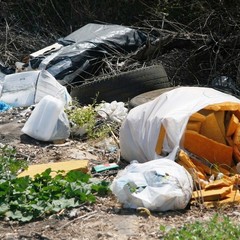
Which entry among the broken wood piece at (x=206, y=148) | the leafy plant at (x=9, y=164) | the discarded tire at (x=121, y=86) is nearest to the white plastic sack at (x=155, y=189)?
the broken wood piece at (x=206, y=148)

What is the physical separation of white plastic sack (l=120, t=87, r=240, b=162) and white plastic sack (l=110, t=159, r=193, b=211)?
21.3 inches

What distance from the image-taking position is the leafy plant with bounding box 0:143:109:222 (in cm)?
475

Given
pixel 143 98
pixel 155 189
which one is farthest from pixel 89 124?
pixel 155 189

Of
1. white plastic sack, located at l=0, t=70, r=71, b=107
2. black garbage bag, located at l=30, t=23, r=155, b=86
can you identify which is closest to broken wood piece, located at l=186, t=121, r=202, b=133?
white plastic sack, located at l=0, t=70, r=71, b=107

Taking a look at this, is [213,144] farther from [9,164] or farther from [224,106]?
[9,164]

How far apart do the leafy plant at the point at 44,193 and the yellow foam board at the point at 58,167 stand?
36 centimetres

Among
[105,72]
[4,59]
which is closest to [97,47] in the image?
[105,72]

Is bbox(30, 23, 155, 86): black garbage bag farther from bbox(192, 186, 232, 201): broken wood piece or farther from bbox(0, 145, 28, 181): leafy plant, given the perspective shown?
bbox(192, 186, 232, 201): broken wood piece

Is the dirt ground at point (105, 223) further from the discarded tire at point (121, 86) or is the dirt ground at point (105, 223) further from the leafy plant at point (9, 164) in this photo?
the discarded tire at point (121, 86)

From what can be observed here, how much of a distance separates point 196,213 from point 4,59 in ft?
19.8

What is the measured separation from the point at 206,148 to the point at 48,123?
1845 mm

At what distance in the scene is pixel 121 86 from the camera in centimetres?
793

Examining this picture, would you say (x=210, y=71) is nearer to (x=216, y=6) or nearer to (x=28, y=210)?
(x=216, y=6)

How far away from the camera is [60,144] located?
6805 millimetres
